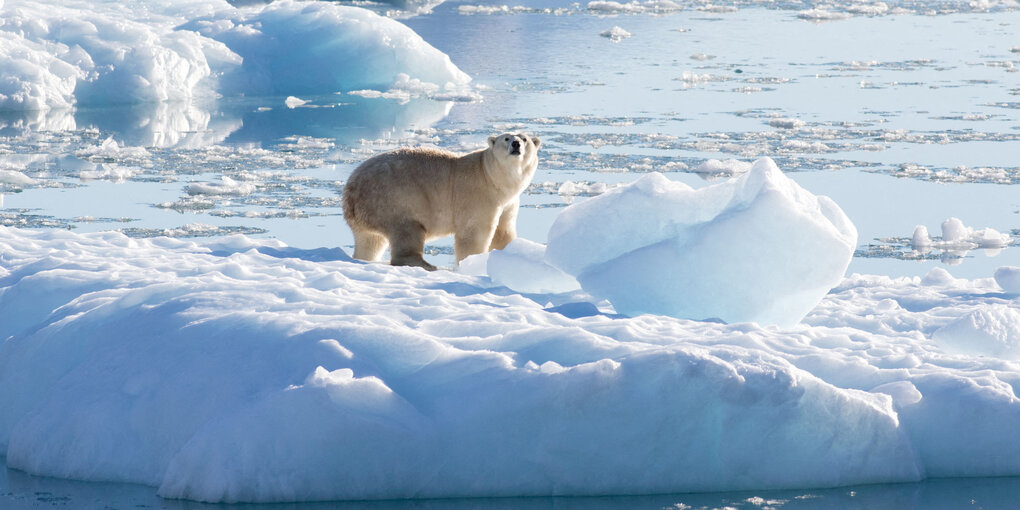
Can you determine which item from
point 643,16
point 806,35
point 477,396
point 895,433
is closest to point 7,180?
point 477,396

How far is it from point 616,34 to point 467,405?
57.1 feet

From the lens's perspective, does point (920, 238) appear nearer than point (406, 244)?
No

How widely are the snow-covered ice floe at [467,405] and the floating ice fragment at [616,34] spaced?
1634 cm

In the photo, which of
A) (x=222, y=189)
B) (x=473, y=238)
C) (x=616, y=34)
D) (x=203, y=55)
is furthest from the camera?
(x=616, y=34)

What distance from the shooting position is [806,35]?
2064 cm

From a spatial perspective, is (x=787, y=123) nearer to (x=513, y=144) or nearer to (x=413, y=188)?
(x=513, y=144)

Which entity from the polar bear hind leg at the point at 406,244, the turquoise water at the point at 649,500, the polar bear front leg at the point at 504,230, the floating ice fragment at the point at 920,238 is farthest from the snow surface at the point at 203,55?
the turquoise water at the point at 649,500

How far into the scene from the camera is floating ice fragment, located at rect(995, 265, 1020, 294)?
5664 millimetres

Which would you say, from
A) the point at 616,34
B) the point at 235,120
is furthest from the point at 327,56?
the point at 616,34

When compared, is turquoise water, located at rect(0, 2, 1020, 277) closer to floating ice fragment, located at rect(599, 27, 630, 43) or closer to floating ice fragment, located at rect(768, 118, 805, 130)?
floating ice fragment, located at rect(768, 118, 805, 130)

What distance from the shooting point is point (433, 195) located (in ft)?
20.3

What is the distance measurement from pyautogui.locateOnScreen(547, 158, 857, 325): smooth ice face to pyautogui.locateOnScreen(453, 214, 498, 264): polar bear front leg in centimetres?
116

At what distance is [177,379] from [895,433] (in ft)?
6.81

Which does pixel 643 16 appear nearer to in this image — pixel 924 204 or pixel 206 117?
pixel 206 117
